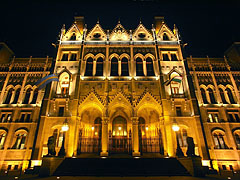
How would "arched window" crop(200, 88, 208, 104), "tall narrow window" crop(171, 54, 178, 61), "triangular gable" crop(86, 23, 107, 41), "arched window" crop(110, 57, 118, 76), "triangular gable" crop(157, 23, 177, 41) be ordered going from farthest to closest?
"triangular gable" crop(157, 23, 177, 41) → "triangular gable" crop(86, 23, 107, 41) → "tall narrow window" crop(171, 54, 178, 61) → "arched window" crop(110, 57, 118, 76) → "arched window" crop(200, 88, 208, 104)

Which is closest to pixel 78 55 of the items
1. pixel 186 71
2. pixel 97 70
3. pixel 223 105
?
pixel 97 70

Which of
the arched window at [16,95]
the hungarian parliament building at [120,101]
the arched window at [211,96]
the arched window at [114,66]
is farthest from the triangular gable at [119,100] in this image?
the arched window at [16,95]

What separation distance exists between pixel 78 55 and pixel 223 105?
25562 mm

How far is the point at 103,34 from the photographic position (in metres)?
28.0

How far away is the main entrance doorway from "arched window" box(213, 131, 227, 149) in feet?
41.3

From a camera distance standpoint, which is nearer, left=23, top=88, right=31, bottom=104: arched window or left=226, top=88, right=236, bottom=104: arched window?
left=226, top=88, right=236, bottom=104: arched window

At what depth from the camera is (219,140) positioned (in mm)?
21547

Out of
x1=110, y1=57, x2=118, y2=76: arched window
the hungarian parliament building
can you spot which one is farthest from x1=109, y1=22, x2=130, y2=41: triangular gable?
x1=110, y1=57, x2=118, y2=76: arched window

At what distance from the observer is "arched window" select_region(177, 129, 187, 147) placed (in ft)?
67.7

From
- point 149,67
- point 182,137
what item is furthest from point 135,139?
point 149,67

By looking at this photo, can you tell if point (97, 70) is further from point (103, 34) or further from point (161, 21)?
point (161, 21)

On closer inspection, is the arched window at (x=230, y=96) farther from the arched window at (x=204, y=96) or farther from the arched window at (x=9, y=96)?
the arched window at (x=9, y=96)

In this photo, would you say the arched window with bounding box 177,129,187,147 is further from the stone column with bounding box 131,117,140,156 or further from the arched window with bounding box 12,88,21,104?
the arched window with bounding box 12,88,21,104

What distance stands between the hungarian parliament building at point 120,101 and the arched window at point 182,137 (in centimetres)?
11
